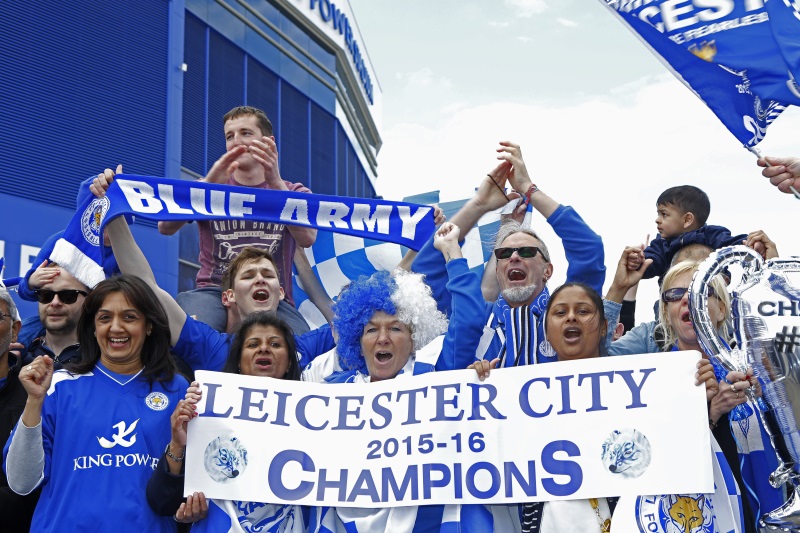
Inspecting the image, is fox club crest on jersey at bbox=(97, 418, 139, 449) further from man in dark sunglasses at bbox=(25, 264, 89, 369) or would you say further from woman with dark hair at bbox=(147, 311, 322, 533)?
man in dark sunglasses at bbox=(25, 264, 89, 369)

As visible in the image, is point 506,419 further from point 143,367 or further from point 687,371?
point 143,367

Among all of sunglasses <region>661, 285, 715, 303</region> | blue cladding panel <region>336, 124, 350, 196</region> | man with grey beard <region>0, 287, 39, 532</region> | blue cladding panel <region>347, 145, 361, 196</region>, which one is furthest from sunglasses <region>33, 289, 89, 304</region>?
blue cladding panel <region>347, 145, 361, 196</region>

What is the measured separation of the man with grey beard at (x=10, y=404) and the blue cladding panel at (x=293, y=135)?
57.5 feet

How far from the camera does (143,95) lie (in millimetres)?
16469

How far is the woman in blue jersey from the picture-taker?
11.6 ft

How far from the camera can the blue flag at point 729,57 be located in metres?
4.25

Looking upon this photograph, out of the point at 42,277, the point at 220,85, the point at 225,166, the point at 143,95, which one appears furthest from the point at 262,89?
the point at 42,277

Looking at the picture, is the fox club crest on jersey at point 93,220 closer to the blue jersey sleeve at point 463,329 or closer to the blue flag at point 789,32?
the blue jersey sleeve at point 463,329

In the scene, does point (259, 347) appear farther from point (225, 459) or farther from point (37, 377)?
point (37, 377)

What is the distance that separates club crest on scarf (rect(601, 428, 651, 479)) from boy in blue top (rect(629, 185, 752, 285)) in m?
1.85

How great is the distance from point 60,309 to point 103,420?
4.53ft

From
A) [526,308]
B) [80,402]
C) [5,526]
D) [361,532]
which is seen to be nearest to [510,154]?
[526,308]

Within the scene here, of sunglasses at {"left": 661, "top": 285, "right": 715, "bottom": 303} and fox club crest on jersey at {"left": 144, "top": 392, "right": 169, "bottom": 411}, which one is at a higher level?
sunglasses at {"left": 661, "top": 285, "right": 715, "bottom": 303}

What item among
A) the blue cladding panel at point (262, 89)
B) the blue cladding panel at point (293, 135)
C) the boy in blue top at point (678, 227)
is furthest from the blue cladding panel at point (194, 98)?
the boy in blue top at point (678, 227)
